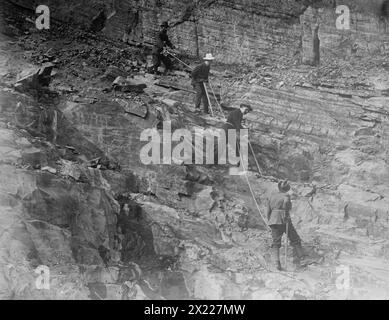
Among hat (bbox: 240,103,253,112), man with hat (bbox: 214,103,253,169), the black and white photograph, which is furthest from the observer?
hat (bbox: 240,103,253,112)

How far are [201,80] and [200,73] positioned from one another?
0.14m

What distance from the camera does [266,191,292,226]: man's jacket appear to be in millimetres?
11289

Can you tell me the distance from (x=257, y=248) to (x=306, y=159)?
235 centimetres

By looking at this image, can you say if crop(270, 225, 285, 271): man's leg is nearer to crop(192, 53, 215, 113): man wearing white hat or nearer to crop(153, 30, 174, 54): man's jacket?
crop(192, 53, 215, 113): man wearing white hat

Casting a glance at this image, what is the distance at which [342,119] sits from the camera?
1341cm

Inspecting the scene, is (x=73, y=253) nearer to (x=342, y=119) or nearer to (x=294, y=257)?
(x=294, y=257)

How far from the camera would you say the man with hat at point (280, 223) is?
1130 cm

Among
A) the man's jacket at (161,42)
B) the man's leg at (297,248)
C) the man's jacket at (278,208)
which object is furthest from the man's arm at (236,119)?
the man's leg at (297,248)

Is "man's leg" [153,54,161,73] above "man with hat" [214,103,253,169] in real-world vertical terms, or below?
above

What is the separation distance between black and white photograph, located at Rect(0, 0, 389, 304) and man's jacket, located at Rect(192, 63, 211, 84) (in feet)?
0.09

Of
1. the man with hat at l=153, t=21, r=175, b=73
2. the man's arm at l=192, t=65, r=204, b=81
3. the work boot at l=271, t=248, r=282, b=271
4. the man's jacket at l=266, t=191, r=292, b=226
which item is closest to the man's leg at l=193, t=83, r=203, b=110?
the man's arm at l=192, t=65, r=204, b=81

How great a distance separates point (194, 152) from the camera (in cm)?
1245

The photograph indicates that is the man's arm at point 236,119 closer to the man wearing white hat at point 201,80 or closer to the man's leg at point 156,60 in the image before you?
the man wearing white hat at point 201,80
